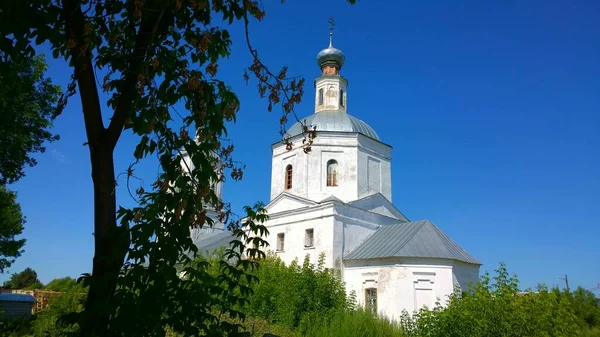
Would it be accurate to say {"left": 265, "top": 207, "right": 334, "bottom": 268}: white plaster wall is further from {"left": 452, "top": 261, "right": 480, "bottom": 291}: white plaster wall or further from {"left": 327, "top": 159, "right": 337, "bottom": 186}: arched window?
{"left": 452, "top": 261, "right": 480, "bottom": 291}: white plaster wall

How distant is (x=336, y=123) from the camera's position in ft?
77.6

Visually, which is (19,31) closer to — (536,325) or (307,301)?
(536,325)

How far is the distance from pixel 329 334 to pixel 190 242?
9757 mm

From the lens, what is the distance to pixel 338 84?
2547 cm

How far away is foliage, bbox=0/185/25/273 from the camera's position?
11.6 m

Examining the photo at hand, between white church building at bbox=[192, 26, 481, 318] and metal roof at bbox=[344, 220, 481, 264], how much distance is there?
4 cm

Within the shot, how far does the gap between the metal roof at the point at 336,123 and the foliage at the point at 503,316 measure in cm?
1318

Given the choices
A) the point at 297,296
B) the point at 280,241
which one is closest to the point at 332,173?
the point at 280,241

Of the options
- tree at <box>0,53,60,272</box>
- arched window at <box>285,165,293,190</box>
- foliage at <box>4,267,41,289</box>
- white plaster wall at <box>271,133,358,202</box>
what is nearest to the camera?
tree at <box>0,53,60,272</box>

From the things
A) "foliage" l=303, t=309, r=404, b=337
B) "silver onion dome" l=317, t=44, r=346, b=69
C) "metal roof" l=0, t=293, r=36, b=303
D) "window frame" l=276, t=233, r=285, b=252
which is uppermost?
"silver onion dome" l=317, t=44, r=346, b=69

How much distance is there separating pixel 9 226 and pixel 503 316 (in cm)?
1446

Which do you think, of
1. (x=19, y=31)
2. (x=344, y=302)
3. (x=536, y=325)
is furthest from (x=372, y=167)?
(x=19, y=31)

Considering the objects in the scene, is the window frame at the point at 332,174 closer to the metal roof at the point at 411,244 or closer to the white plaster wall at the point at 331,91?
the metal roof at the point at 411,244

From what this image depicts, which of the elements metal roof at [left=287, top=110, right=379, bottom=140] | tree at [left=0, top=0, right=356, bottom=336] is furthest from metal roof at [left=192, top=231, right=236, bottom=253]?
tree at [left=0, top=0, right=356, bottom=336]
